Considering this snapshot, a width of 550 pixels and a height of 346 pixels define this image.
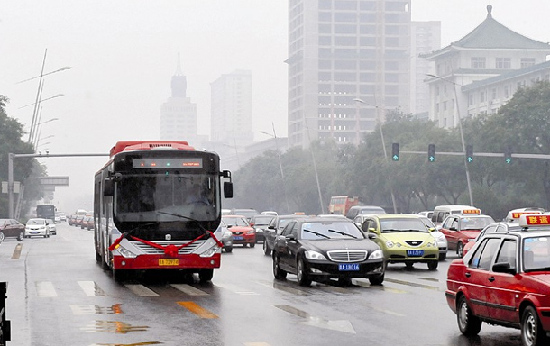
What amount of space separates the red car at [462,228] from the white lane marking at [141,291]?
17.3 metres

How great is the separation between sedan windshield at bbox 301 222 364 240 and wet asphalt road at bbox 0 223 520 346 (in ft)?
3.43

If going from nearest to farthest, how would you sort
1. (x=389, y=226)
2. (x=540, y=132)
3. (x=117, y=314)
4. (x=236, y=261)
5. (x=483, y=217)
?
(x=117, y=314), (x=389, y=226), (x=236, y=261), (x=483, y=217), (x=540, y=132)

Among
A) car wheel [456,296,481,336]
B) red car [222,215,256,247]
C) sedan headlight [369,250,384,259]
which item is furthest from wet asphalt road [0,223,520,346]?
red car [222,215,256,247]

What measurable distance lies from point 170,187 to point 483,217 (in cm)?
1802

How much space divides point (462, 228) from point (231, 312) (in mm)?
22713

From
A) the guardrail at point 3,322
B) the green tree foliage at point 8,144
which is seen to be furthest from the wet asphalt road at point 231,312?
the green tree foliage at point 8,144

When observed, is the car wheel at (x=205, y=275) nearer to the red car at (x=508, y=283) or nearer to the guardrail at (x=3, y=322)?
the red car at (x=508, y=283)

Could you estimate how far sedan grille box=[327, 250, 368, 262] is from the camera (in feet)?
74.7

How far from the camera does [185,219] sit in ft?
77.9

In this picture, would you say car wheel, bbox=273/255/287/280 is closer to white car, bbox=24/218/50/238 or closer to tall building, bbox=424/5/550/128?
white car, bbox=24/218/50/238

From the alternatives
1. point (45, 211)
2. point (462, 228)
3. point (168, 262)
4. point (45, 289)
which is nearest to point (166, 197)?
point (168, 262)

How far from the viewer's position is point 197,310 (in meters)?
17.6

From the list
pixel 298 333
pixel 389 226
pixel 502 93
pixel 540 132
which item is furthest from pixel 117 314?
pixel 502 93

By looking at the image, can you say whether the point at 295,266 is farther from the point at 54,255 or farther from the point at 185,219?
the point at 54,255
